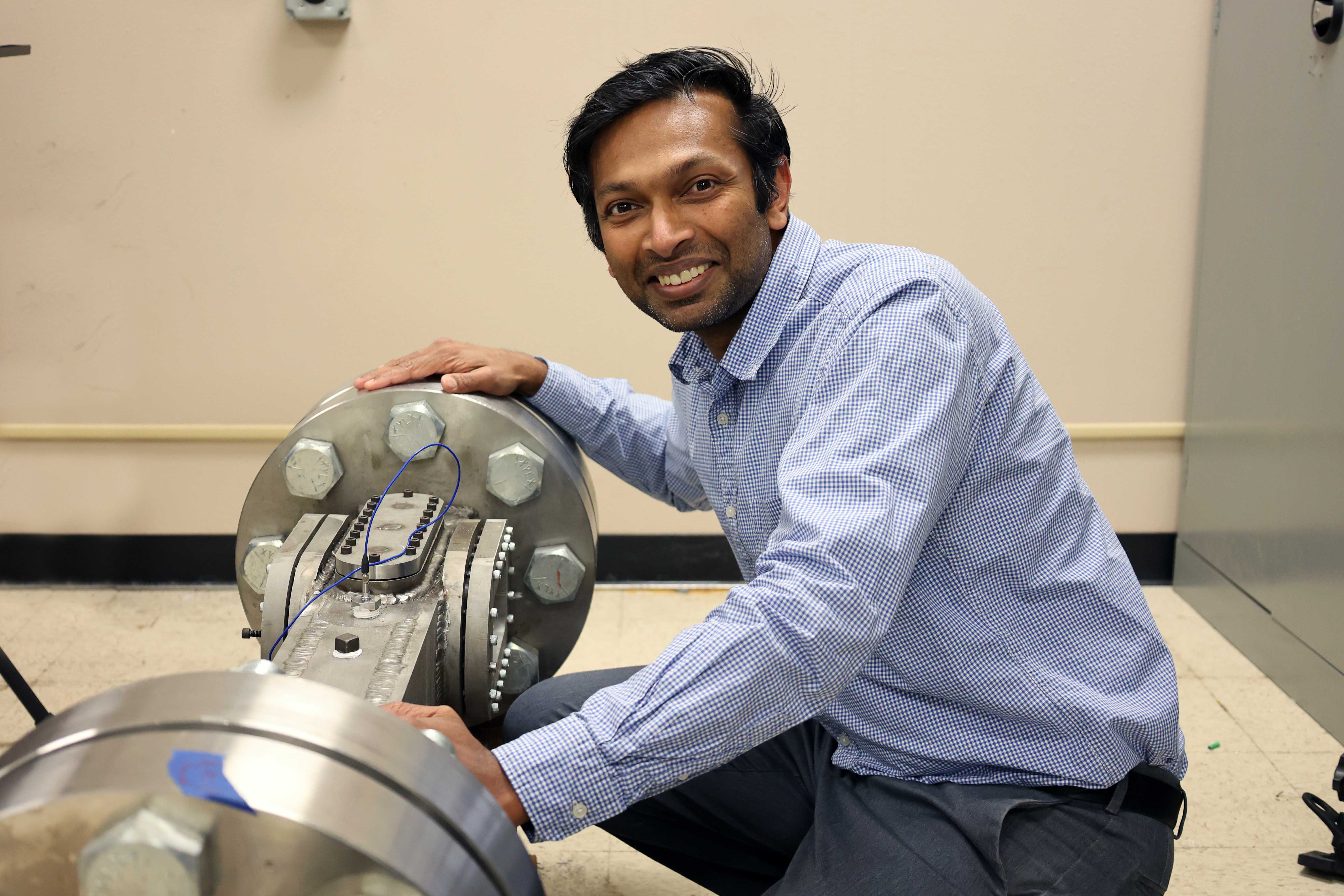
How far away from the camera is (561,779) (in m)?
0.84

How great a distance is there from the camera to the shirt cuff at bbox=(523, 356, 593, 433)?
155cm

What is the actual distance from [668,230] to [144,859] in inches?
32.6

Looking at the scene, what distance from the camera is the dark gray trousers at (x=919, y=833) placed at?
1.08 metres

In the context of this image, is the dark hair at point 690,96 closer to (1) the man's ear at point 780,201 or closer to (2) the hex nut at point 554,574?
(1) the man's ear at point 780,201

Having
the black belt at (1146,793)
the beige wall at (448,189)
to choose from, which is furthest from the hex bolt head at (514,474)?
the beige wall at (448,189)

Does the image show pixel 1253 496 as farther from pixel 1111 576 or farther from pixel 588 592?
pixel 588 592

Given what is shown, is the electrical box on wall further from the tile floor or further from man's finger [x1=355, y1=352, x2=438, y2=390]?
the tile floor

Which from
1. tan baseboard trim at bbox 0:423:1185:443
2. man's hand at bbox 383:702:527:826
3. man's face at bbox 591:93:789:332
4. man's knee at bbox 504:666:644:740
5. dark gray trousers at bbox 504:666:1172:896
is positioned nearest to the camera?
man's hand at bbox 383:702:527:826

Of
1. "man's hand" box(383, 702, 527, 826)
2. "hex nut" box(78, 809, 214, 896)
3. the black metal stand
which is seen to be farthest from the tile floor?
"hex nut" box(78, 809, 214, 896)

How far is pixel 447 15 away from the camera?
237 centimetres

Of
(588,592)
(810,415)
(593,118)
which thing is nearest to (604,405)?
(588,592)

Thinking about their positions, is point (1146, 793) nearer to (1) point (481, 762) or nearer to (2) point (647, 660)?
(1) point (481, 762)

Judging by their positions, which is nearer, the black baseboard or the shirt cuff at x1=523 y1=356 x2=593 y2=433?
the shirt cuff at x1=523 y1=356 x2=593 y2=433

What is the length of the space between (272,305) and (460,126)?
0.60 metres
